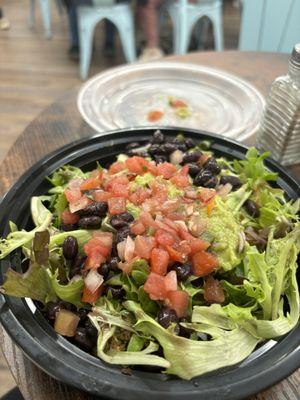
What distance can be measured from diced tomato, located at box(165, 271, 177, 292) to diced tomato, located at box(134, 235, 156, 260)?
63 mm

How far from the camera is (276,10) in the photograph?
2.69m

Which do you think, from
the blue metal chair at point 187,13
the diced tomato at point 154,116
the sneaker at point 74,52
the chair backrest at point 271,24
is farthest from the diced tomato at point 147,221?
the sneaker at point 74,52

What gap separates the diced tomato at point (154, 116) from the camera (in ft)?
5.45

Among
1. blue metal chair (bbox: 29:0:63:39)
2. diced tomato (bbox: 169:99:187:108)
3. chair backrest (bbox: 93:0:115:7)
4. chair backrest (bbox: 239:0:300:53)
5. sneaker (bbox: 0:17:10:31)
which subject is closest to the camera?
diced tomato (bbox: 169:99:187:108)

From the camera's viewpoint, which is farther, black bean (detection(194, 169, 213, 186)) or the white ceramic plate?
the white ceramic plate

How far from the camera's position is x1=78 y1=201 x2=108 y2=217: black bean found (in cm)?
101

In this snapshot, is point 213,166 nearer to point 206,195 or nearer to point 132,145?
point 206,195

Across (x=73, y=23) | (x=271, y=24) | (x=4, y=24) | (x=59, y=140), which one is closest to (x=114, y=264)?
(x=59, y=140)

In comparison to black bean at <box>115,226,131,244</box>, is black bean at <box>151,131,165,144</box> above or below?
above

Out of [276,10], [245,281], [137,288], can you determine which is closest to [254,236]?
[245,281]

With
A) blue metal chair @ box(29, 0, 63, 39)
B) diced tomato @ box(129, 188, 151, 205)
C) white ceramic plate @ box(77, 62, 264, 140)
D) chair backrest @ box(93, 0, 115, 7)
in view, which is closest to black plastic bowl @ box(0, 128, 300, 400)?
diced tomato @ box(129, 188, 151, 205)

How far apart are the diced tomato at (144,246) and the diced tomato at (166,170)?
0.86 ft

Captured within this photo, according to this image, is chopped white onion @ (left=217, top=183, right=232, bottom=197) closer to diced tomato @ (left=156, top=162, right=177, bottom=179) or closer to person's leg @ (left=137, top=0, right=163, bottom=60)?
diced tomato @ (left=156, top=162, right=177, bottom=179)

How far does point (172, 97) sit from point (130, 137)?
55 cm
